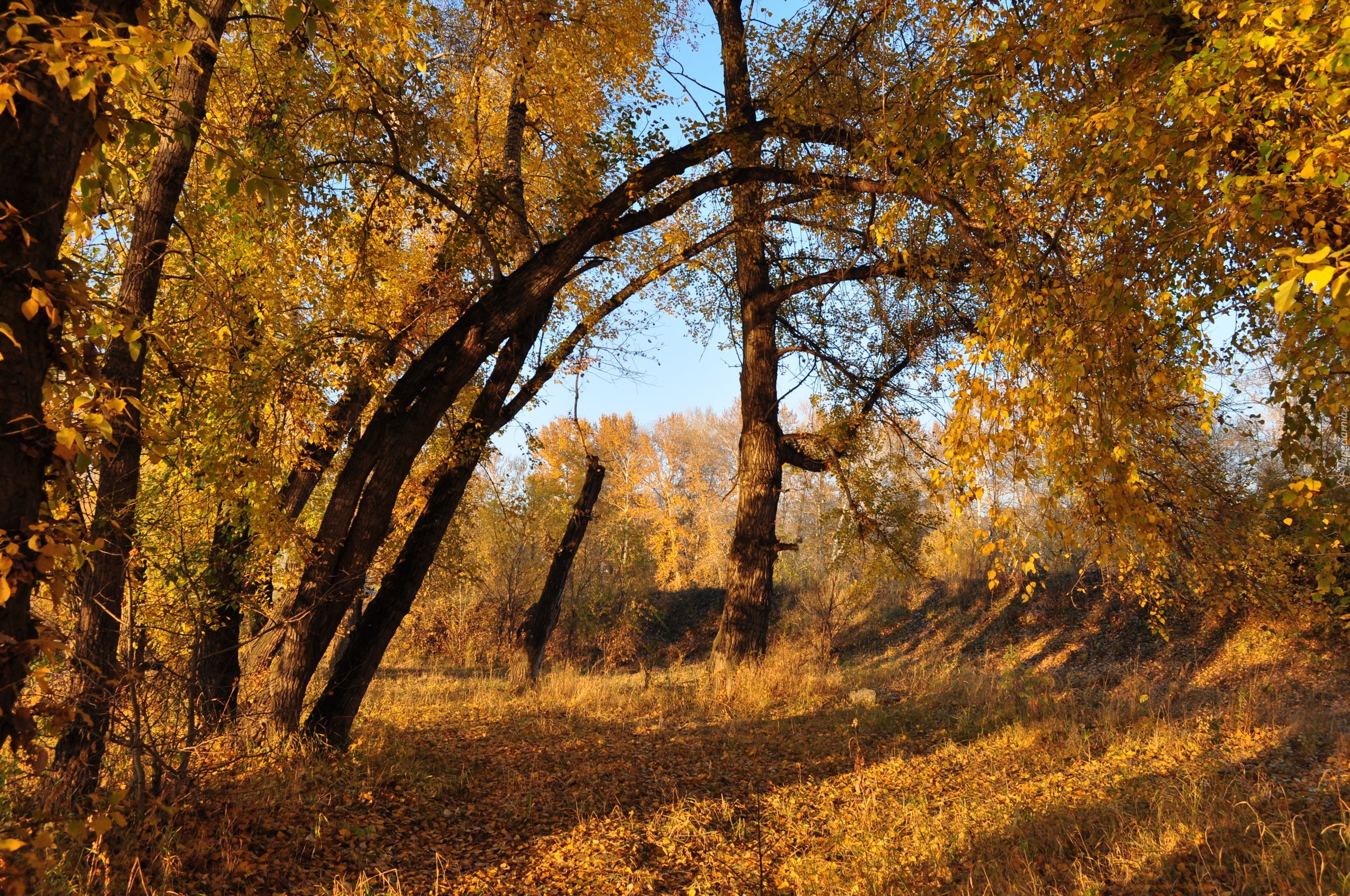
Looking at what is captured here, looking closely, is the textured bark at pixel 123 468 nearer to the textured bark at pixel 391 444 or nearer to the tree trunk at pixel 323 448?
the textured bark at pixel 391 444

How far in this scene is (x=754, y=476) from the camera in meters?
10.4

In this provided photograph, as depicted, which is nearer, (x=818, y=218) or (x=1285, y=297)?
(x=1285, y=297)

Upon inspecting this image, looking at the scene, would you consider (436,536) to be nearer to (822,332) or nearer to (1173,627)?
(822,332)

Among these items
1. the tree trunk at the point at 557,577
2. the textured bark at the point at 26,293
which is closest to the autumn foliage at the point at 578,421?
the textured bark at the point at 26,293

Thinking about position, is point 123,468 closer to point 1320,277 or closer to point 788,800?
point 788,800

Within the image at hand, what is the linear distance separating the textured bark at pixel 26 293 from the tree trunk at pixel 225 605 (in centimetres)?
333

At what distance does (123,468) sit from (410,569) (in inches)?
102

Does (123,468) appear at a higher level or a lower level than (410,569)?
higher

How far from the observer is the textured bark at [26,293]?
1.94m

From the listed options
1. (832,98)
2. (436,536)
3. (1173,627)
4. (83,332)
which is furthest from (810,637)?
(83,332)

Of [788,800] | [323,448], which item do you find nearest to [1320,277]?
[788,800]

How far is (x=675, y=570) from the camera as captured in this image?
34250 mm

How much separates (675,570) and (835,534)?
78.3 ft

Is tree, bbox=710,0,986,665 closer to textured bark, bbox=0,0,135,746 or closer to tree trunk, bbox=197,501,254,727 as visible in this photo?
textured bark, bbox=0,0,135,746
